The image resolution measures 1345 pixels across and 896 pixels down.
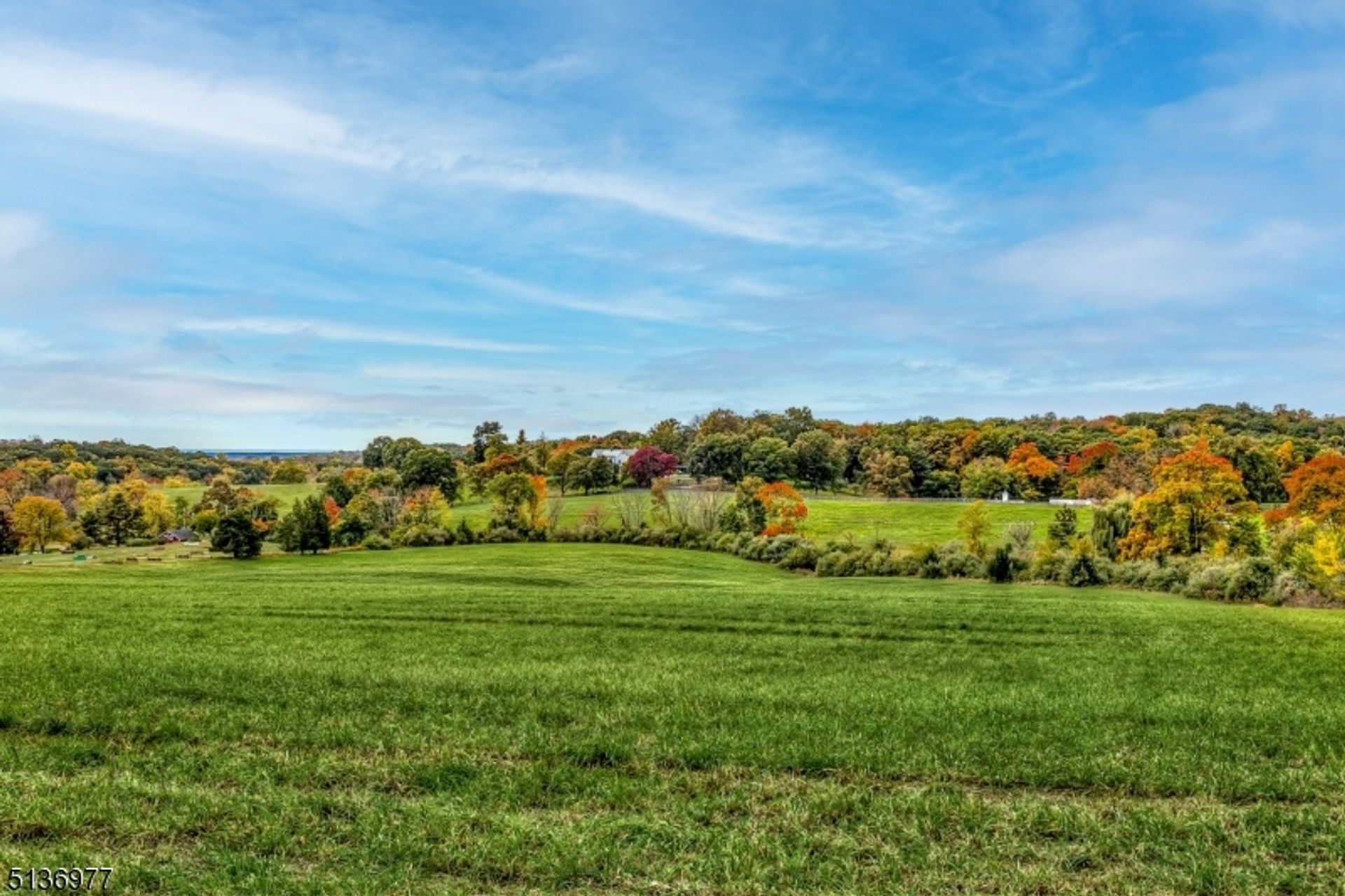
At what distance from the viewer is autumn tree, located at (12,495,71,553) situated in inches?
2660

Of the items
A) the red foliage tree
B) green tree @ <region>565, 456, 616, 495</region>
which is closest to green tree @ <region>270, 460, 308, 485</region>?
the red foliage tree

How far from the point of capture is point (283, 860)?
5699 mm

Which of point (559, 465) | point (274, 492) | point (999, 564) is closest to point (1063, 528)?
point (999, 564)

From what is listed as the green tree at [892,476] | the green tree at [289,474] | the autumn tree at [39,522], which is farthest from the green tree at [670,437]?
the autumn tree at [39,522]

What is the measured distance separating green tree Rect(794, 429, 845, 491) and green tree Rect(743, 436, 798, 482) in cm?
138

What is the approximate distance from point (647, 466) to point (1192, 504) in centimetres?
6797

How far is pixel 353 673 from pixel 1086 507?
7739cm

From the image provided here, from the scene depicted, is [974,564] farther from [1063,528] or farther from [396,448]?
[396,448]

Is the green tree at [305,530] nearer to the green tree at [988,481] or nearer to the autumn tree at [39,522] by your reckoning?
the autumn tree at [39,522]

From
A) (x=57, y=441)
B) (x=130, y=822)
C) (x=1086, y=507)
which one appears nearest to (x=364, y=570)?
(x=130, y=822)

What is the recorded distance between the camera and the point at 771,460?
96750 millimetres

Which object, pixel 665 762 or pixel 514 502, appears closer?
pixel 665 762

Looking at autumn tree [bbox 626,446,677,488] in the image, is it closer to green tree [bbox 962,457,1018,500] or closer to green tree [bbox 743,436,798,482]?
green tree [bbox 743,436,798,482]

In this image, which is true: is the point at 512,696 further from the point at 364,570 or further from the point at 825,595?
the point at 364,570
